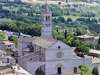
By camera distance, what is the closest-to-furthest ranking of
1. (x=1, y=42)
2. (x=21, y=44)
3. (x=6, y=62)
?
1. (x=6, y=62)
2. (x=21, y=44)
3. (x=1, y=42)

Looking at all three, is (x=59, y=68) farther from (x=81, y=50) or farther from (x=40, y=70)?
(x=81, y=50)

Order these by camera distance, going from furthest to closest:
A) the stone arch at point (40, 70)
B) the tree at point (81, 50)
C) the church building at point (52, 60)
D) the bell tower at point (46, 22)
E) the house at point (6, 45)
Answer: the house at point (6, 45)
the bell tower at point (46, 22)
the tree at point (81, 50)
the stone arch at point (40, 70)
the church building at point (52, 60)

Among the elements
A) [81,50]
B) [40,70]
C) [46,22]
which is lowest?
[40,70]

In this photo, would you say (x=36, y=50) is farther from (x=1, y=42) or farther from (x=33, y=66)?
(x=1, y=42)

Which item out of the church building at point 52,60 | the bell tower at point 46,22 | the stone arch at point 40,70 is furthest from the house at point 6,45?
the stone arch at point 40,70

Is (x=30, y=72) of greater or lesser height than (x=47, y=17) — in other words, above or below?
below

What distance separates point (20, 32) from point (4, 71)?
38097mm

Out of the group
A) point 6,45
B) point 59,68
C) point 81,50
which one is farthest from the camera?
point 6,45

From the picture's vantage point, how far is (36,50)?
49.5 metres

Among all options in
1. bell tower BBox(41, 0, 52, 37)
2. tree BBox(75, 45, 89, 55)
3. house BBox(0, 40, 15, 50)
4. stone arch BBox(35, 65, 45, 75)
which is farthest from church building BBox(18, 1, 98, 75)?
house BBox(0, 40, 15, 50)

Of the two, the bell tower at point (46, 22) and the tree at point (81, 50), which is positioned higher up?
the bell tower at point (46, 22)

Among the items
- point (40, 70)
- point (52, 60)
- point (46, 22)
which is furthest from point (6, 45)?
point (52, 60)

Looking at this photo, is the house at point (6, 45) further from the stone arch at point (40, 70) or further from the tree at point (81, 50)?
the stone arch at point (40, 70)

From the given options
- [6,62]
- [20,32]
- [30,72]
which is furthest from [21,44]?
[20,32]
